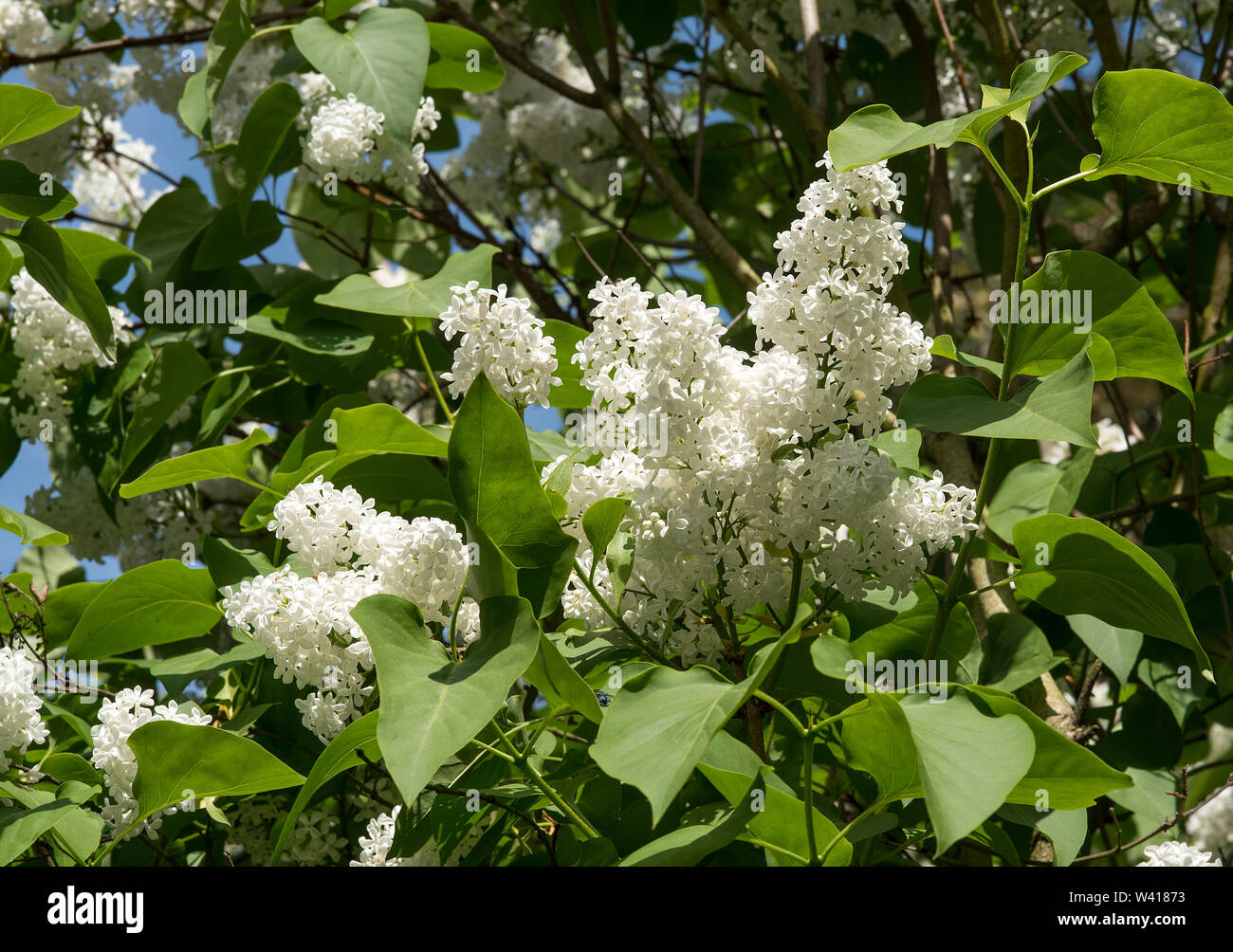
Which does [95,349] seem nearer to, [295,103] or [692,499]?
[295,103]

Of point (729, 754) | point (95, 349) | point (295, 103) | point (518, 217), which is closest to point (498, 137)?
point (518, 217)

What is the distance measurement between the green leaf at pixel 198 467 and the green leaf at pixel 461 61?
0.75 m

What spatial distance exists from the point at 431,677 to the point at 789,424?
1.00 ft

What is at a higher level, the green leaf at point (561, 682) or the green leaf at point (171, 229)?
the green leaf at point (171, 229)

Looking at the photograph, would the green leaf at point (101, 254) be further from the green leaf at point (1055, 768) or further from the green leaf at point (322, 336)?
the green leaf at point (1055, 768)

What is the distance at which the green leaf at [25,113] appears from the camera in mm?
1035

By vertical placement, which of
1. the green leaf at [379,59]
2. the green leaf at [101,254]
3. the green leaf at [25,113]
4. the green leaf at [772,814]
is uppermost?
the green leaf at [379,59]

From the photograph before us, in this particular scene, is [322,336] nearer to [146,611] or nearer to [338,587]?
[146,611]

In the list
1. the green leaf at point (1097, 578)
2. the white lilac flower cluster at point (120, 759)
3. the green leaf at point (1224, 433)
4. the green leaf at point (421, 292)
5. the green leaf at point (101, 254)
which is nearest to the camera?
the green leaf at point (1097, 578)

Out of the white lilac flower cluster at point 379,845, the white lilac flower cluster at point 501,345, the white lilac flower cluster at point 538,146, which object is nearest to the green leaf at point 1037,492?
the white lilac flower cluster at point 501,345

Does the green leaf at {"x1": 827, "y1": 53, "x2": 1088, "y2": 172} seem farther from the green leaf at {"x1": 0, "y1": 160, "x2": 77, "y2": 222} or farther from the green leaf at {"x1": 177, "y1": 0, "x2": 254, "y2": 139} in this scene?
the green leaf at {"x1": 177, "y1": 0, "x2": 254, "y2": 139}

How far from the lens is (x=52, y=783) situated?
3.51 feet

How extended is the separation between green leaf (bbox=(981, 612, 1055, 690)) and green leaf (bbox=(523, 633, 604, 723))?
0.46 meters

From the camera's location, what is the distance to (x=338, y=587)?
0.82m
